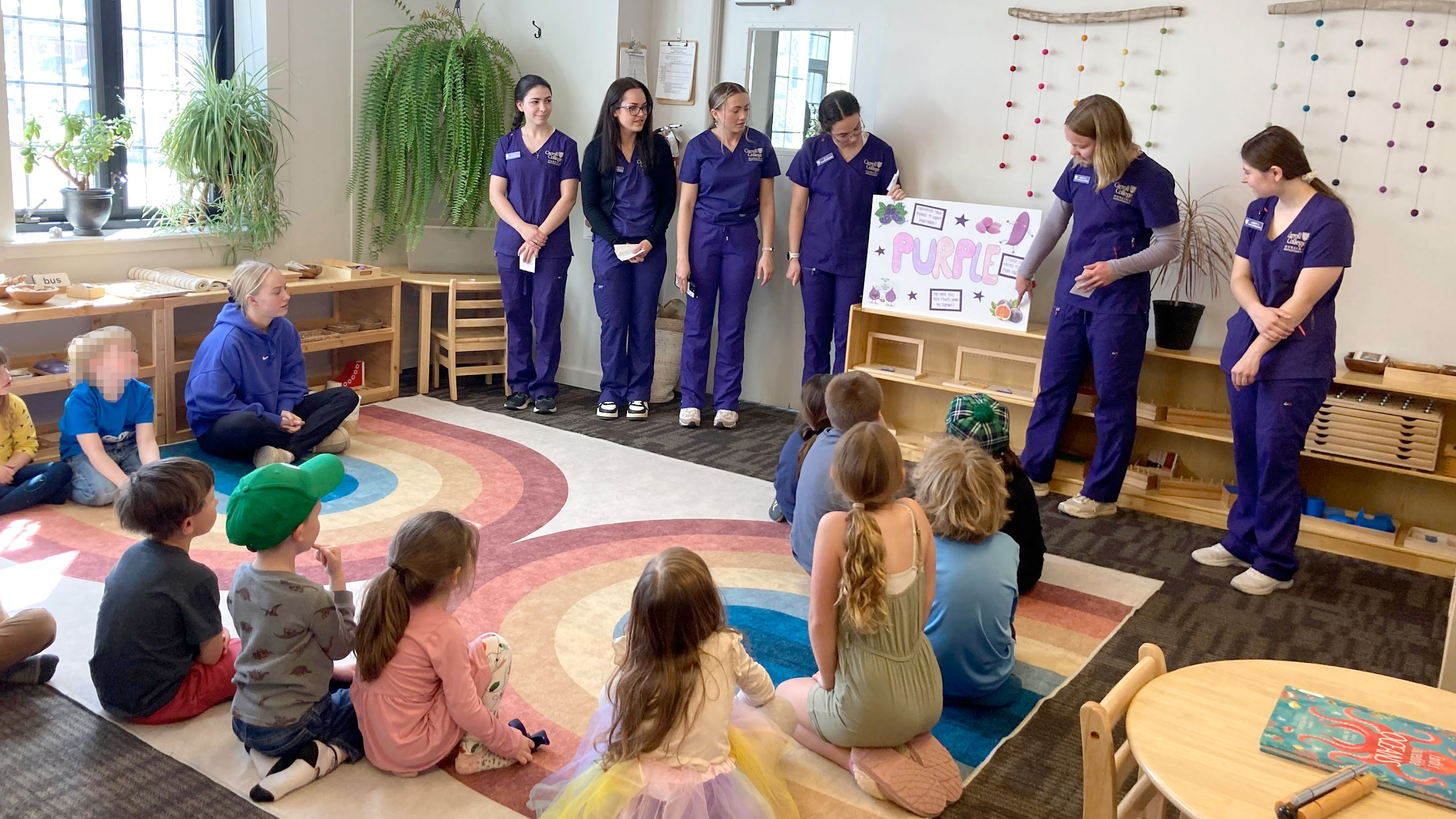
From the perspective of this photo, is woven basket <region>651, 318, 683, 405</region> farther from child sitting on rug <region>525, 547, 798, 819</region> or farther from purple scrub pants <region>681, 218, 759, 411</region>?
child sitting on rug <region>525, 547, 798, 819</region>

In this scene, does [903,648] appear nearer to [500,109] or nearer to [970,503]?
[970,503]

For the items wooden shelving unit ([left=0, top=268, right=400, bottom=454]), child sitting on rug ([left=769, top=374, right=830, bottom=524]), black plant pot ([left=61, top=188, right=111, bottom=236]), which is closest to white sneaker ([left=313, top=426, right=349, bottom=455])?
wooden shelving unit ([left=0, top=268, right=400, bottom=454])

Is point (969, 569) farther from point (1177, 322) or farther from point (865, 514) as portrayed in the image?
point (1177, 322)

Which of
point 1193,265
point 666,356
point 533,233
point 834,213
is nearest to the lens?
point 1193,265

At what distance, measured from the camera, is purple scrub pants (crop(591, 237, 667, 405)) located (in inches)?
216

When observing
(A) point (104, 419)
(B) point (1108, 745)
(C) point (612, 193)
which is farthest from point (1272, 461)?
(A) point (104, 419)

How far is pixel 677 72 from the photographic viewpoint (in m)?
5.90

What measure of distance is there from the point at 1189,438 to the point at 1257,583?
1042 millimetres

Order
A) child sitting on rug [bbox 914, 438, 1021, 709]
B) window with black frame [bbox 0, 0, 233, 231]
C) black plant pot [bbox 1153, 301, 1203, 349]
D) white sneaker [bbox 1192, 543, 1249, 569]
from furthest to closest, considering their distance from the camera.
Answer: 1. window with black frame [bbox 0, 0, 233, 231]
2. black plant pot [bbox 1153, 301, 1203, 349]
3. white sneaker [bbox 1192, 543, 1249, 569]
4. child sitting on rug [bbox 914, 438, 1021, 709]

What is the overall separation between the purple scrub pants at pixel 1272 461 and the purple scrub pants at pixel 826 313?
6.21 ft

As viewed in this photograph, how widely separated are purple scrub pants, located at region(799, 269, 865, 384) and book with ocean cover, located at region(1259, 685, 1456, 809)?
3.69 meters

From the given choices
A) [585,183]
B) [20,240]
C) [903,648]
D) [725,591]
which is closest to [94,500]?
[20,240]

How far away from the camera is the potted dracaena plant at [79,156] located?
15.1 feet

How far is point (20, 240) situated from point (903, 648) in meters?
4.05
